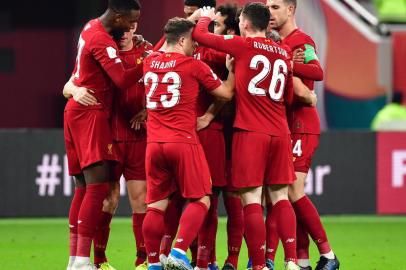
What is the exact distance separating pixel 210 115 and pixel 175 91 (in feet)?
1.74

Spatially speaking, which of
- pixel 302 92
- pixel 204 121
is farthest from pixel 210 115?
pixel 302 92

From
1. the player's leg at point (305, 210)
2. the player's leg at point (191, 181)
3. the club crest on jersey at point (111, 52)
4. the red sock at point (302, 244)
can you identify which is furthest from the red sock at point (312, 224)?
the club crest on jersey at point (111, 52)

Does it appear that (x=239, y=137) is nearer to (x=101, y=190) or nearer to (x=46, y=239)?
(x=101, y=190)

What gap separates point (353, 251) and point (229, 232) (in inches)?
89.0

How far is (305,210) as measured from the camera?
8.62 m

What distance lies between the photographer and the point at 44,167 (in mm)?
14062

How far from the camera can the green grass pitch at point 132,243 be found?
381 inches

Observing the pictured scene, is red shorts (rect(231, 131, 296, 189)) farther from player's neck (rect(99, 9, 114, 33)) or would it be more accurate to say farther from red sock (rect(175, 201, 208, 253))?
player's neck (rect(99, 9, 114, 33))

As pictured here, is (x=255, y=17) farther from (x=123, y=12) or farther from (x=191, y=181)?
(x=191, y=181)

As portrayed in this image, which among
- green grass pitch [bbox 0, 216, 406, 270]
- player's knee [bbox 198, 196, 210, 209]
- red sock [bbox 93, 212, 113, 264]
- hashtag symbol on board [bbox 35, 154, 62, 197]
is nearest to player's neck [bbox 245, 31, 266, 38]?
player's knee [bbox 198, 196, 210, 209]

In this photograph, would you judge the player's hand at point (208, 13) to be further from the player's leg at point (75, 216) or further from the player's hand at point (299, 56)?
the player's leg at point (75, 216)

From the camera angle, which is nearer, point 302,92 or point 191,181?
point 191,181

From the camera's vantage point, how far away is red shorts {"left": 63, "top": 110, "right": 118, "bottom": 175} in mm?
8438

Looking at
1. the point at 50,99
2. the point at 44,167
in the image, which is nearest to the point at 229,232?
the point at 44,167
